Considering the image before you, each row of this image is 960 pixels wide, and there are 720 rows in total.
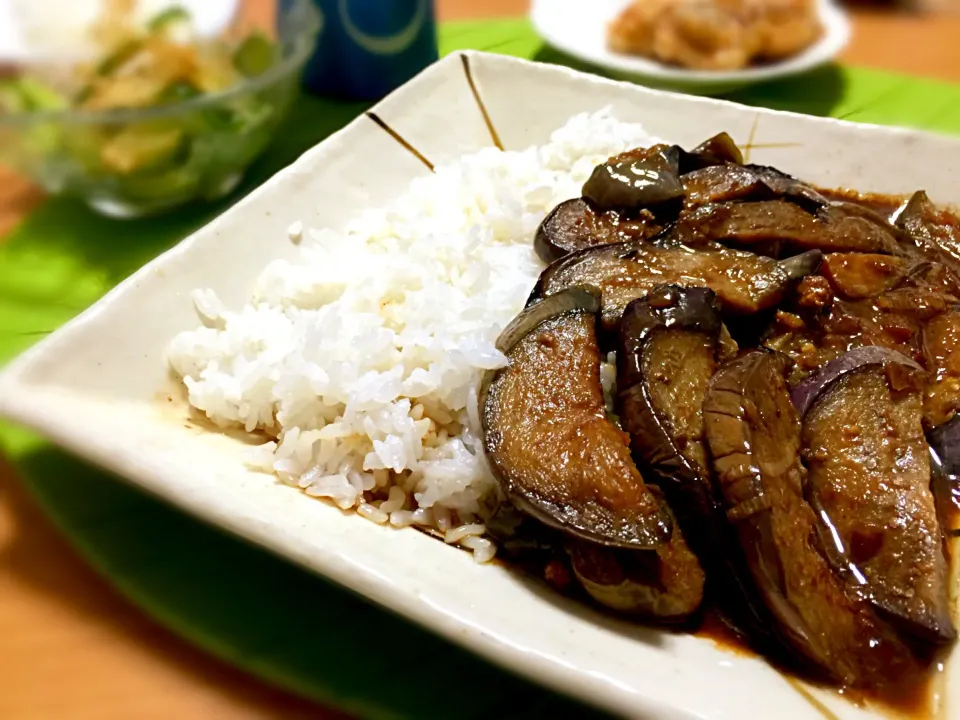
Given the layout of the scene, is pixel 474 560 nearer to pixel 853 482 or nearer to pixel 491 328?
pixel 491 328

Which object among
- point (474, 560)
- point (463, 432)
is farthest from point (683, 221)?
point (474, 560)

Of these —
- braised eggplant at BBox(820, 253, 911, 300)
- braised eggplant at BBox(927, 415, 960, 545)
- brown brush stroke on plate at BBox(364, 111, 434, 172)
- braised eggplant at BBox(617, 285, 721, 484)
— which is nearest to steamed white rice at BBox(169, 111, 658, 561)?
braised eggplant at BBox(617, 285, 721, 484)

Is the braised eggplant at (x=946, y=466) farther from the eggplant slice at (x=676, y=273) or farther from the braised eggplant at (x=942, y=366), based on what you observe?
the eggplant slice at (x=676, y=273)

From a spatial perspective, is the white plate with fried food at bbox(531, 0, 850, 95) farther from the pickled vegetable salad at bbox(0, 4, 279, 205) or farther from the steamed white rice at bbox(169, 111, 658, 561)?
the pickled vegetable salad at bbox(0, 4, 279, 205)

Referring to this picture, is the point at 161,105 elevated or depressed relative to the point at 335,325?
elevated

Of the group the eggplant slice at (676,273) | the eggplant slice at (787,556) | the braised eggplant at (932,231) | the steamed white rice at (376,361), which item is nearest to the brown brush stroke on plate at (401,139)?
the steamed white rice at (376,361)
